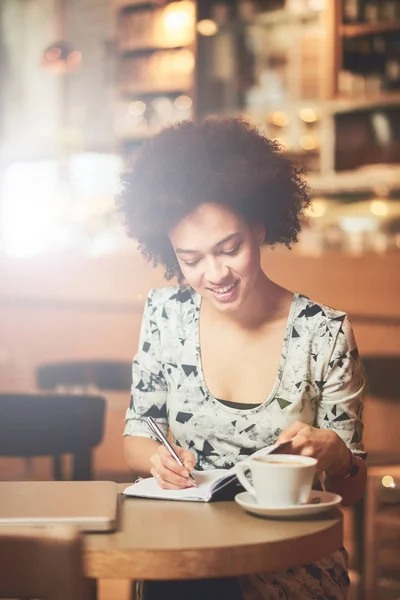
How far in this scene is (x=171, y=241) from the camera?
60.6 inches

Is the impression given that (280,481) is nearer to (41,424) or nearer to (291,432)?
(291,432)

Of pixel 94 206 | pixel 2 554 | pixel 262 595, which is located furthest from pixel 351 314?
pixel 94 206

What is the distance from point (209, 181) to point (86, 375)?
2030 millimetres

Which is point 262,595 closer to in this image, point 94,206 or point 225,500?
point 225,500

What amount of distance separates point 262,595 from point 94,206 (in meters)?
4.94

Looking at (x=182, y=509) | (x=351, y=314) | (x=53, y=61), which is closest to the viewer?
(x=182, y=509)

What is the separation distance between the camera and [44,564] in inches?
27.5

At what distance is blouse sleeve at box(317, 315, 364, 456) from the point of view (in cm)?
141

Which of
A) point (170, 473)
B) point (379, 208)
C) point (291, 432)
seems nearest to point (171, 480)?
point (170, 473)

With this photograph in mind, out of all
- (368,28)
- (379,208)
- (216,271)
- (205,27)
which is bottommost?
(216,271)

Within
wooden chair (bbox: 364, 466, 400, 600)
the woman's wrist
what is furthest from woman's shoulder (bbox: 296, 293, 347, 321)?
wooden chair (bbox: 364, 466, 400, 600)

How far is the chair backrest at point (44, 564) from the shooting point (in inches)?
27.2

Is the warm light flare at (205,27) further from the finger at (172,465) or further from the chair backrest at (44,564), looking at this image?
the chair backrest at (44,564)

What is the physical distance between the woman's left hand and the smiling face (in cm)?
33
